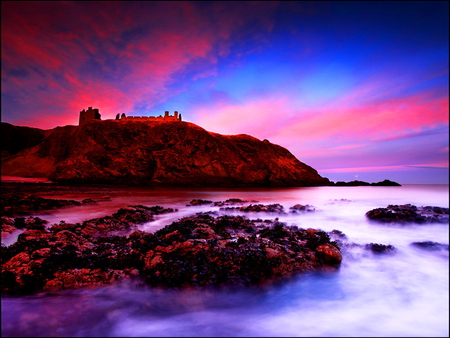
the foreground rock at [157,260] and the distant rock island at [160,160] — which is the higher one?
the distant rock island at [160,160]

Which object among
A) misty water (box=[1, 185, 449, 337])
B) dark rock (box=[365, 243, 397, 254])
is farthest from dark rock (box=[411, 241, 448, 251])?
misty water (box=[1, 185, 449, 337])

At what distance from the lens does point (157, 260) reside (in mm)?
3934

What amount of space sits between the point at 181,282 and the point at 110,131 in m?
45.1

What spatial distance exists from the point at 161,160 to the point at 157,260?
37.3 metres

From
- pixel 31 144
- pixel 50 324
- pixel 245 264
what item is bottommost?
pixel 50 324

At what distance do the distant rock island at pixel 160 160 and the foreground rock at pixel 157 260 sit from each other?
35.0m

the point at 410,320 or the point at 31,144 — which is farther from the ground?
the point at 31,144

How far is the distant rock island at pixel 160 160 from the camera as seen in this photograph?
1516 inches

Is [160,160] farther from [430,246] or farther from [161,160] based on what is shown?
[430,246]

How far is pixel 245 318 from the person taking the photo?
9.23 ft

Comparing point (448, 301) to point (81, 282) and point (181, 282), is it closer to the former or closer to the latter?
point (181, 282)

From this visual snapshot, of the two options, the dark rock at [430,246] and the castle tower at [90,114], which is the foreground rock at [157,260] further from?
the castle tower at [90,114]

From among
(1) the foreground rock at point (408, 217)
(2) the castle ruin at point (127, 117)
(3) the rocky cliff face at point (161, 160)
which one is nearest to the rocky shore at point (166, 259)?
(1) the foreground rock at point (408, 217)

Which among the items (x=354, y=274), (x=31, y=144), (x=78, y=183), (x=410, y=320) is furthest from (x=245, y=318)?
(x=31, y=144)
